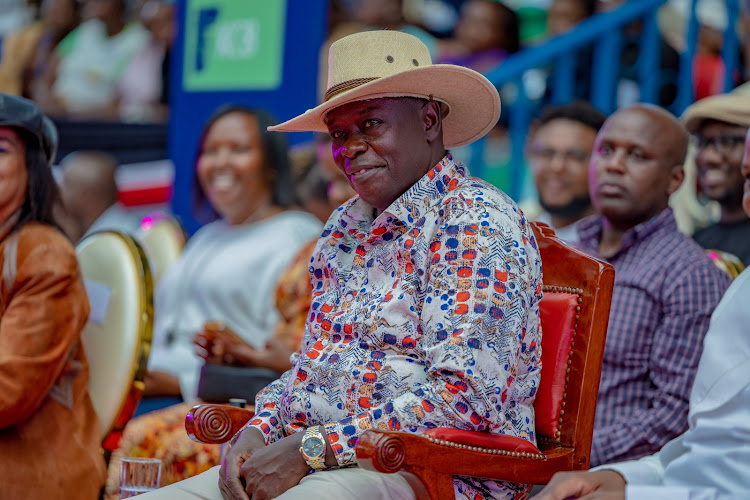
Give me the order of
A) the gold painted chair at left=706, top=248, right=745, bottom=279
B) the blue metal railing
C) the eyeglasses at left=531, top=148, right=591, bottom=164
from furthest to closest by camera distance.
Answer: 1. the blue metal railing
2. the eyeglasses at left=531, top=148, right=591, bottom=164
3. the gold painted chair at left=706, top=248, right=745, bottom=279

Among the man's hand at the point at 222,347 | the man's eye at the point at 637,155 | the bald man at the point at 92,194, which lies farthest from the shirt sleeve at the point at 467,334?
Result: the bald man at the point at 92,194

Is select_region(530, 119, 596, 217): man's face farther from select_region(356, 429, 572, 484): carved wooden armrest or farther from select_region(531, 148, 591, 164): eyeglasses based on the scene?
select_region(356, 429, 572, 484): carved wooden armrest

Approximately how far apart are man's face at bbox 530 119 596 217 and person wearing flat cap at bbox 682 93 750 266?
0.62 m

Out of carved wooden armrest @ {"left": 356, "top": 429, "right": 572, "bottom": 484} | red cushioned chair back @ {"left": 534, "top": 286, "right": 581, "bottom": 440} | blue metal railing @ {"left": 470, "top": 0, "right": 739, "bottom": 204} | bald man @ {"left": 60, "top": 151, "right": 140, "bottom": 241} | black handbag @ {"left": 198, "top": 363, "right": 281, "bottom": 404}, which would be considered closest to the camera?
carved wooden armrest @ {"left": 356, "top": 429, "right": 572, "bottom": 484}

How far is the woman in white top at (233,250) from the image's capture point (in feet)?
15.1

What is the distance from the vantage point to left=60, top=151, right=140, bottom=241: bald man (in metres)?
6.69

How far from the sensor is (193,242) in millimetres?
5156

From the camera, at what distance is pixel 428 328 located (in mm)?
2309

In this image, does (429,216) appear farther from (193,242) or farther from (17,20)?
(17,20)

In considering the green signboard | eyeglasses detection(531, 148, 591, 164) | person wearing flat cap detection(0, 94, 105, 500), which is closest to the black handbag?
person wearing flat cap detection(0, 94, 105, 500)

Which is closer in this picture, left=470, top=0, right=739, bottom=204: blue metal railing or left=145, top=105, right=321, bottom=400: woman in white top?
left=145, top=105, right=321, bottom=400: woman in white top

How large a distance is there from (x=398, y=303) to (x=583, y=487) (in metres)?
0.59

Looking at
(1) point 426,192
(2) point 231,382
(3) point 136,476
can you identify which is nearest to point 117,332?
(2) point 231,382

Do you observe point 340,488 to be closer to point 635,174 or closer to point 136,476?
point 136,476
